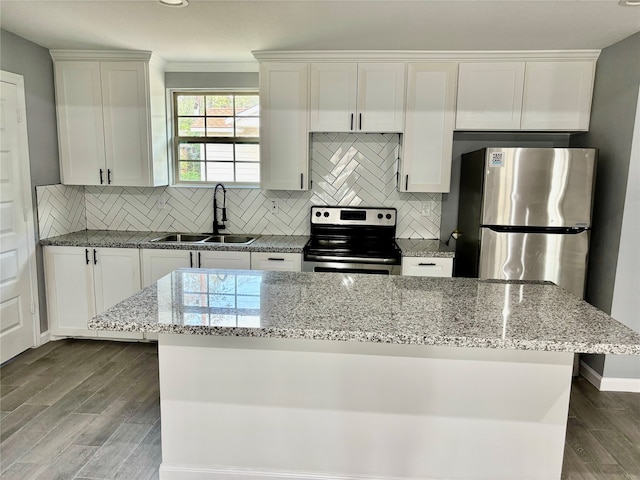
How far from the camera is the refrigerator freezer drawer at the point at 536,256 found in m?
2.99

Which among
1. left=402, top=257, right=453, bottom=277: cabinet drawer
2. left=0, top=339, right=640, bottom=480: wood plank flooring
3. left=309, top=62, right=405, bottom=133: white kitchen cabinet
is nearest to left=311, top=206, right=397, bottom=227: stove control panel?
left=402, top=257, right=453, bottom=277: cabinet drawer

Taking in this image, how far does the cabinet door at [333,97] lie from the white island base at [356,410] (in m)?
2.15

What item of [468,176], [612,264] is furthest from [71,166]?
[612,264]

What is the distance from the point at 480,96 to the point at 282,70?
1569 millimetres

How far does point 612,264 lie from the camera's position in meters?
2.91

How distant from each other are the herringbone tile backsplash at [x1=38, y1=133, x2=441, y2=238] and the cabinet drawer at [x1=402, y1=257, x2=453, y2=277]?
0.62 metres

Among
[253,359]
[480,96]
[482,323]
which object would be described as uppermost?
[480,96]

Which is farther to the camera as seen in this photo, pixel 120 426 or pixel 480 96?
pixel 480 96

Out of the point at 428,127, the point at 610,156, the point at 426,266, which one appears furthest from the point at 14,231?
the point at 610,156

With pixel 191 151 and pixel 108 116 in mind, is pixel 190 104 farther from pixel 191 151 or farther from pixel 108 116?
pixel 108 116

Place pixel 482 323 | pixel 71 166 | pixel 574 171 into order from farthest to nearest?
1. pixel 71 166
2. pixel 574 171
3. pixel 482 323

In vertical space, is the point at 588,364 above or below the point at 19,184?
below

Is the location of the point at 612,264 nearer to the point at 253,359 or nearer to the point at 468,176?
the point at 468,176

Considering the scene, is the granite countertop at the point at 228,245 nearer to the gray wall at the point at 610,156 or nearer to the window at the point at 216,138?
the window at the point at 216,138
